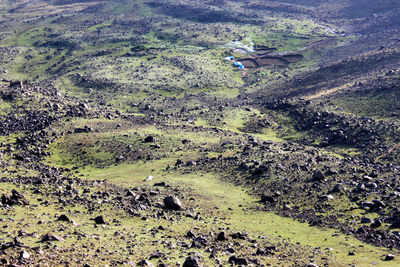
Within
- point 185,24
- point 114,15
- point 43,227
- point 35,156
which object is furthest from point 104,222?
point 114,15

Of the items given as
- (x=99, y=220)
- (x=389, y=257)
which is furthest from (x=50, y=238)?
(x=389, y=257)

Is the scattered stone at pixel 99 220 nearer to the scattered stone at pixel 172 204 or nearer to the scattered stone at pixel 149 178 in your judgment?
the scattered stone at pixel 172 204

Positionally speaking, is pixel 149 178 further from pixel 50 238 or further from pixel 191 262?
pixel 191 262

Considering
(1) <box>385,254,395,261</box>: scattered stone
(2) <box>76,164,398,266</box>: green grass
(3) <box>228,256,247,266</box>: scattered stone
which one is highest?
(3) <box>228,256,247,266</box>: scattered stone

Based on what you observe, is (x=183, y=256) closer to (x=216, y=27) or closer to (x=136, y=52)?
(x=136, y=52)

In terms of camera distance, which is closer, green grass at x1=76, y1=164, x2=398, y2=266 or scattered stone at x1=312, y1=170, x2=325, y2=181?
green grass at x1=76, y1=164, x2=398, y2=266

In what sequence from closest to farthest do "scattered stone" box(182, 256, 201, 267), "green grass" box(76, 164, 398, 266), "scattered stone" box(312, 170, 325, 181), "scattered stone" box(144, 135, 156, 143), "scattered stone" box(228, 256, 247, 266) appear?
"scattered stone" box(182, 256, 201, 267)
"scattered stone" box(228, 256, 247, 266)
"green grass" box(76, 164, 398, 266)
"scattered stone" box(312, 170, 325, 181)
"scattered stone" box(144, 135, 156, 143)

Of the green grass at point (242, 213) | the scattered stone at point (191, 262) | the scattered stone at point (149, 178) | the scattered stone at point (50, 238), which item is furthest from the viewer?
the scattered stone at point (149, 178)

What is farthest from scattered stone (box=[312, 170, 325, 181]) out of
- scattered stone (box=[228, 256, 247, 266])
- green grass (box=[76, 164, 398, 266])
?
scattered stone (box=[228, 256, 247, 266])

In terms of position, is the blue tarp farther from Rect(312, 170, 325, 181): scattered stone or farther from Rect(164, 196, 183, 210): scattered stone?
Rect(164, 196, 183, 210): scattered stone

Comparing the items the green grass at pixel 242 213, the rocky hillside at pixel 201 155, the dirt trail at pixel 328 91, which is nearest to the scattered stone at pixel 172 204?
the rocky hillside at pixel 201 155

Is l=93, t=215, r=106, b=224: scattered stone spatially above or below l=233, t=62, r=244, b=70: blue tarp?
above
